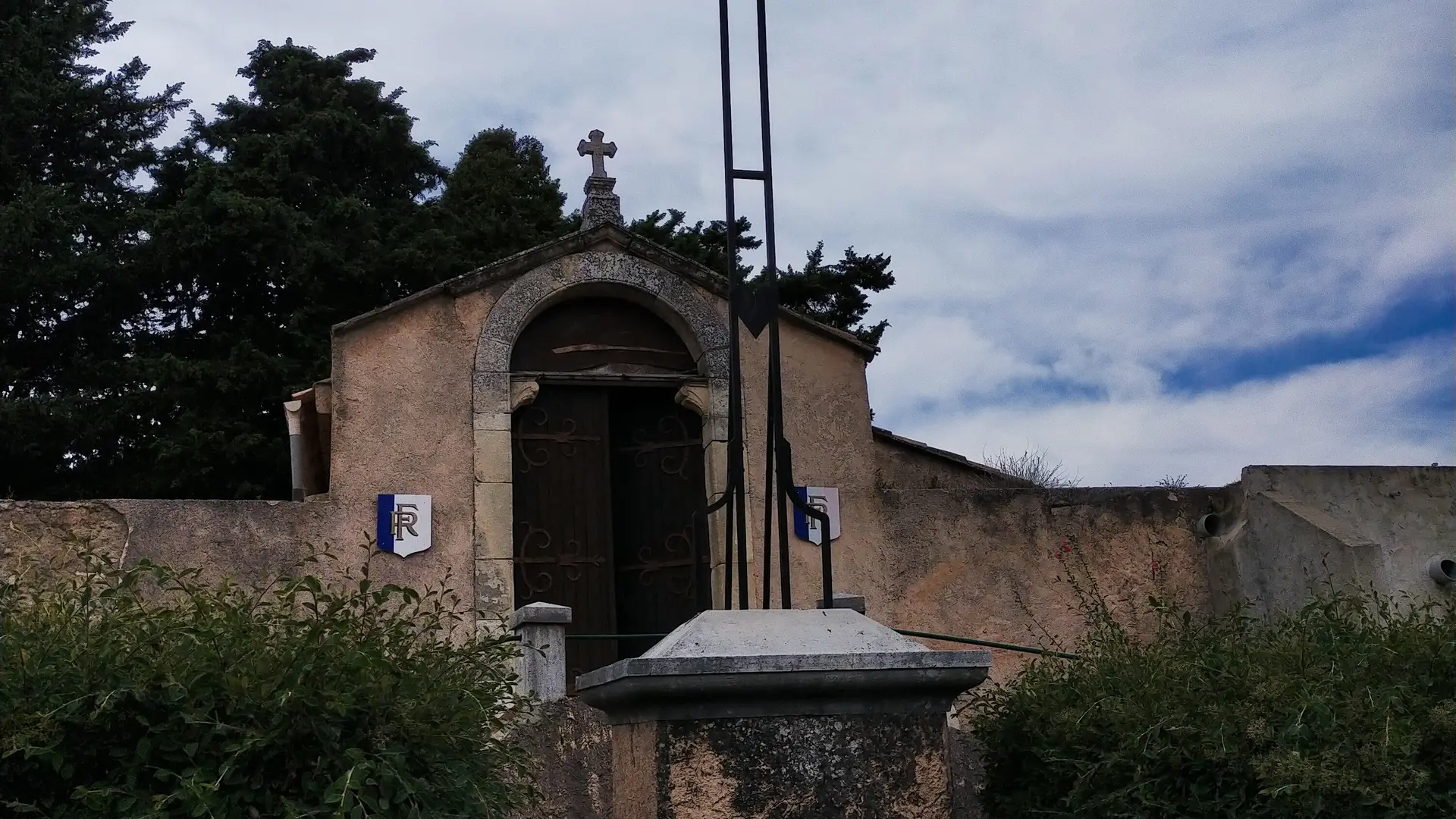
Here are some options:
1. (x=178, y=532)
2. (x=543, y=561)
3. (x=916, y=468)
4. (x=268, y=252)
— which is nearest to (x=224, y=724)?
(x=178, y=532)

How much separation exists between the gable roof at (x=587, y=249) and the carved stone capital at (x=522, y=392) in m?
0.67

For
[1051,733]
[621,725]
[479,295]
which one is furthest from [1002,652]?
[621,725]

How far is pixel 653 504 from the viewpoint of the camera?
959cm

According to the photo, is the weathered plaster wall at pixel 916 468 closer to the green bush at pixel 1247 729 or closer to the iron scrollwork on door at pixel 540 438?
the iron scrollwork on door at pixel 540 438

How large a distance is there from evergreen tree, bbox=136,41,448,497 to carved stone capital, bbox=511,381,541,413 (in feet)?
23.3

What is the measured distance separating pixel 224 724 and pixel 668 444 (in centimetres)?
658

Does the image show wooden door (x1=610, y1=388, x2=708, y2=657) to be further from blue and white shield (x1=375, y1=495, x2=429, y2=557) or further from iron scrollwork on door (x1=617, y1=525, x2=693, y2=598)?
blue and white shield (x1=375, y1=495, x2=429, y2=557)

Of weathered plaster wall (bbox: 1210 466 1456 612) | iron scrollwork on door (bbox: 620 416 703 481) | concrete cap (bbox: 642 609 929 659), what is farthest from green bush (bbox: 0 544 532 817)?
weathered plaster wall (bbox: 1210 466 1456 612)

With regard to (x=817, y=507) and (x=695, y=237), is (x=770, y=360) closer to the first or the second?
(x=817, y=507)

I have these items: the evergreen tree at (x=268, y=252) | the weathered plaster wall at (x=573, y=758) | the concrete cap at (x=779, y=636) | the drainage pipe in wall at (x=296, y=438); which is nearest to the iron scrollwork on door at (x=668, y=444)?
the drainage pipe in wall at (x=296, y=438)

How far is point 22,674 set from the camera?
323 centimetres

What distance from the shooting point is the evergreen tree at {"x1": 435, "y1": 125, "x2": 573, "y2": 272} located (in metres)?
18.0

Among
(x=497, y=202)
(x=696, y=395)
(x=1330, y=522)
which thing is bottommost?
(x=1330, y=522)

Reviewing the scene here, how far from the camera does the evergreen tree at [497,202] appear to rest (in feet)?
59.2
